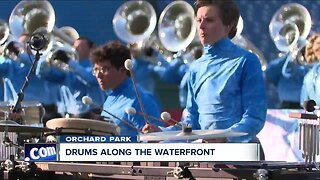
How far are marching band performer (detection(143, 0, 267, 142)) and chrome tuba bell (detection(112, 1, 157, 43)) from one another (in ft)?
16.1

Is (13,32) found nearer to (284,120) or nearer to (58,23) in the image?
(58,23)

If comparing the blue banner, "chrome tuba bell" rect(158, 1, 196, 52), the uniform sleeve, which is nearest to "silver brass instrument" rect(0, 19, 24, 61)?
"chrome tuba bell" rect(158, 1, 196, 52)

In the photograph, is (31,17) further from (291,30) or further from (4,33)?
(291,30)

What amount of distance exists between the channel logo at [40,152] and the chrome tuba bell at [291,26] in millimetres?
4981

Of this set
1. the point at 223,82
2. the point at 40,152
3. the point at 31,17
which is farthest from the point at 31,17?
the point at 40,152

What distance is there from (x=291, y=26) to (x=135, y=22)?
1.70 m

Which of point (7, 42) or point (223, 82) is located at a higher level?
point (7, 42)

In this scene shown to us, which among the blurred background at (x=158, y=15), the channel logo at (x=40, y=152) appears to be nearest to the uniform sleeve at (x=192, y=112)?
the channel logo at (x=40, y=152)

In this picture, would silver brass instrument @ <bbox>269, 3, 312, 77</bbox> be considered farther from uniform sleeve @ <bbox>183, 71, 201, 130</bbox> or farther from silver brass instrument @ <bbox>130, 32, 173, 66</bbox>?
uniform sleeve @ <bbox>183, 71, 201, 130</bbox>

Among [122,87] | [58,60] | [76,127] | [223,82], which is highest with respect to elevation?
[58,60]

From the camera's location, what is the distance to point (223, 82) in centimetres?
380

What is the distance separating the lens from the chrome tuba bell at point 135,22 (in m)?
8.91

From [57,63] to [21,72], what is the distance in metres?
0.63

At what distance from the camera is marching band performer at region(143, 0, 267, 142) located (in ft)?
12.3
